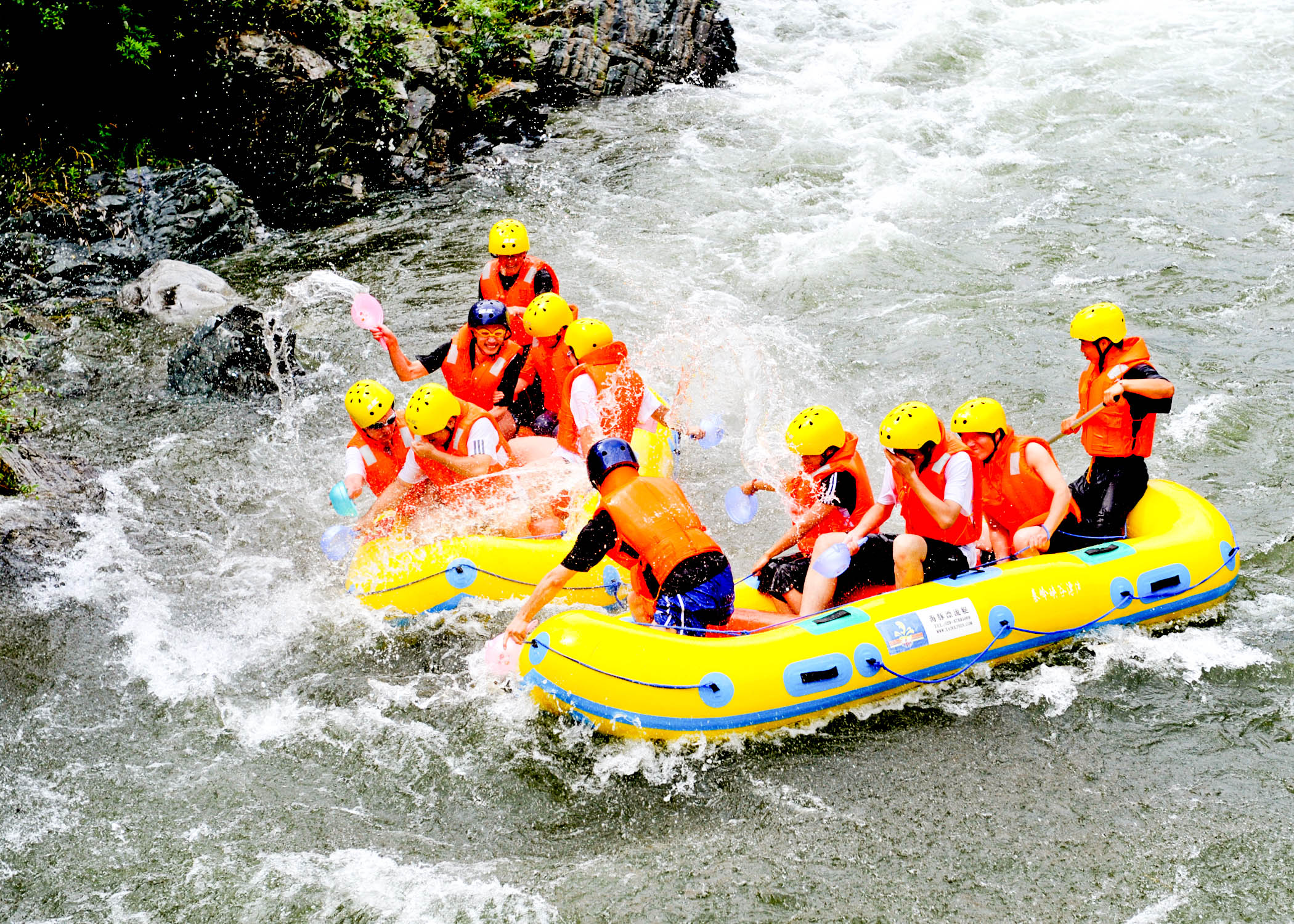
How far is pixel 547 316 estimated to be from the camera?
7.28 meters

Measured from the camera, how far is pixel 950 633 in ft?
18.4

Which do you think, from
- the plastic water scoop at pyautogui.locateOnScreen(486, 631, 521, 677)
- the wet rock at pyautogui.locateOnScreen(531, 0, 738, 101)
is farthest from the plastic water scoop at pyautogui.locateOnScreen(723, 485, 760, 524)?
the wet rock at pyautogui.locateOnScreen(531, 0, 738, 101)

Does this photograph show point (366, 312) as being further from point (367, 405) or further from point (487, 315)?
point (367, 405)

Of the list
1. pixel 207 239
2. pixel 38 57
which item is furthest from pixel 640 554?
pixel 38 57

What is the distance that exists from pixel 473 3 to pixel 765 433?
366 inches

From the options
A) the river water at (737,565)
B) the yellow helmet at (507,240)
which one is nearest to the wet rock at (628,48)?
the river water at (737,565)

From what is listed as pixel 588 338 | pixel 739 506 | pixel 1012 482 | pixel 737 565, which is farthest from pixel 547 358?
pixel 1012 482

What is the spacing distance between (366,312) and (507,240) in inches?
57.8

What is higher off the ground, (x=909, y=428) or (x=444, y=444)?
(x=909, y=428)

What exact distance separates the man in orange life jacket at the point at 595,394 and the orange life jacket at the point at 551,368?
180 millimetres

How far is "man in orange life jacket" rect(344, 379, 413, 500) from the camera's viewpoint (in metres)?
6.52

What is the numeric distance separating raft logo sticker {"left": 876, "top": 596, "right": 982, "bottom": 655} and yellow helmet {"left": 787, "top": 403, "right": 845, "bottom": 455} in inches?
37.4

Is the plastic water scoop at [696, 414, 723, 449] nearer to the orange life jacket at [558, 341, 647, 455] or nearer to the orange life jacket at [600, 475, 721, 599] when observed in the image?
the orange life jacket at [558, 341, 647, 455]

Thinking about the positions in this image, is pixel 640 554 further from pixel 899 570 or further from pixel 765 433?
pixel 765 433
